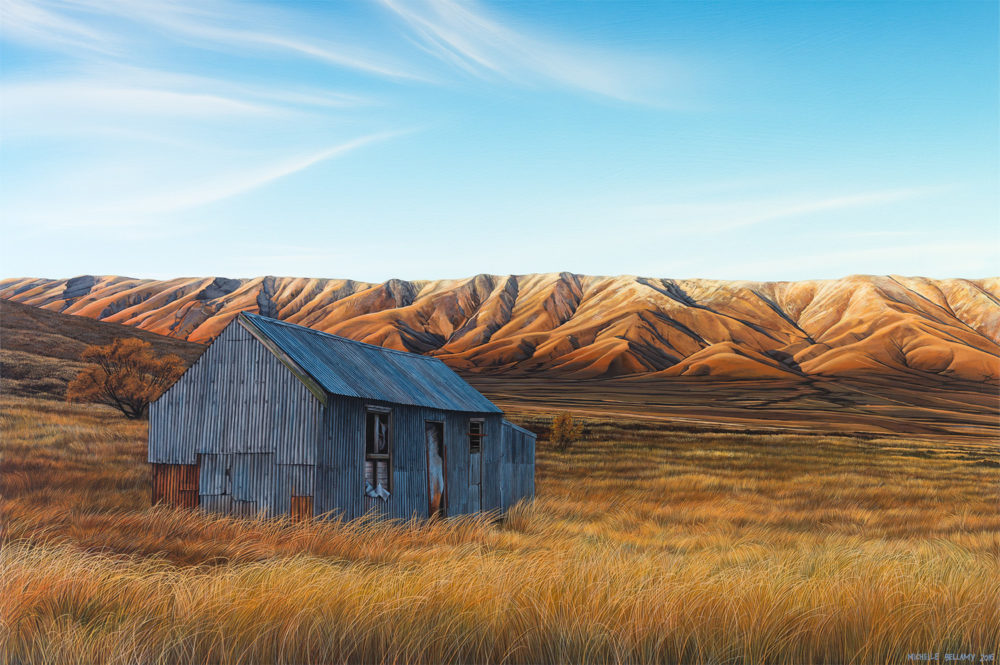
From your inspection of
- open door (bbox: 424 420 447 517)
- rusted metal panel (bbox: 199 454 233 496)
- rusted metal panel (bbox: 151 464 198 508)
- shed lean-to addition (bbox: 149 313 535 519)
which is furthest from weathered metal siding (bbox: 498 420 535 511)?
rusted metal panel (bbox: 151 464 198 508)

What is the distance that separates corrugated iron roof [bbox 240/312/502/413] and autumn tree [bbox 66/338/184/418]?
22.2 meters

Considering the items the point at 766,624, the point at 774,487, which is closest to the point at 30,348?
the point at 774,487

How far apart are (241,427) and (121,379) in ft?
91.7

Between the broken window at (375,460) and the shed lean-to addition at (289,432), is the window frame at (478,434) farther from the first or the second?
the broken window at (375,460)

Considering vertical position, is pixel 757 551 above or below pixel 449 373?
below

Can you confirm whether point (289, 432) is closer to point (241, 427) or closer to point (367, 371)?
point (241, 427)

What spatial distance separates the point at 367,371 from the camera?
67.7 ft

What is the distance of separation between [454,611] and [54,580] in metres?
3.75

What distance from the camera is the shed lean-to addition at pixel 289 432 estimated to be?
17375 millimetres

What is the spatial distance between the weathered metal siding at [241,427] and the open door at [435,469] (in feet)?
14.9

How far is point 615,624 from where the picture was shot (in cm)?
754

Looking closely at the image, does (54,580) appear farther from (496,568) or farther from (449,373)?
(449,373)

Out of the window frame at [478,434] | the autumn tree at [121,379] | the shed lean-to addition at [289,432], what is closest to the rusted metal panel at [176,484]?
the shed lean-to addition at [289,432]

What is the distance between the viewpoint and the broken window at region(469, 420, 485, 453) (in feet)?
78.6
